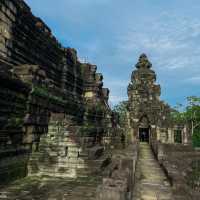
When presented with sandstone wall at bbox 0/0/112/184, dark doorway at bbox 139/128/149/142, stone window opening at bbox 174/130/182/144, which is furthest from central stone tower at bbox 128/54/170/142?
sandstone wall at bbox 0/0/112/184

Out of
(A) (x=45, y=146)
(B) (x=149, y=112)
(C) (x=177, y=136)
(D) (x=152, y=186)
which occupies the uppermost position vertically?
(B) (x=149, y=112)

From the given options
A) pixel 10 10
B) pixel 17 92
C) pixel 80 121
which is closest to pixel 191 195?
pixel 17 92

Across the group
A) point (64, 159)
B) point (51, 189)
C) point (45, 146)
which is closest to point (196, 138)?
point (64, 159)

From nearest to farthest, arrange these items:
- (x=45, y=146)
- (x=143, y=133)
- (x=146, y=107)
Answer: (x=45, y=146) < (x=146, y=107) < (x=143, y=133)

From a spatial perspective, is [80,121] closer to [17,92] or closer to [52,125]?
[52,125]

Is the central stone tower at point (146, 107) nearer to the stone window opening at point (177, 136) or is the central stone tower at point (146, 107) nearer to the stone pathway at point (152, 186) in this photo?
the stone window opening at point (177, 136)

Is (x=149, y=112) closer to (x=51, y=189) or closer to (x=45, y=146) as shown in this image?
(x=45, y=146)

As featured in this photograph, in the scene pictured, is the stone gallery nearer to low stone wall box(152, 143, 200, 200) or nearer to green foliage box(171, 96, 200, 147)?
low stone wall box(152, 143, 200, 200)

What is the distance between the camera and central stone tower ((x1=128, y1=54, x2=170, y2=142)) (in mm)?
29573

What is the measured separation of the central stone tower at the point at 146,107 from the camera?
97.0 feet

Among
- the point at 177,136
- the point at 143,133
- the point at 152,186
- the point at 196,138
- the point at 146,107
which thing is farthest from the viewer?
the point at 196,138

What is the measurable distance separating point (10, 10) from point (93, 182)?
7876 millimetres

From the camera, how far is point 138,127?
30562mm

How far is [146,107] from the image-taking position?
30688mm
